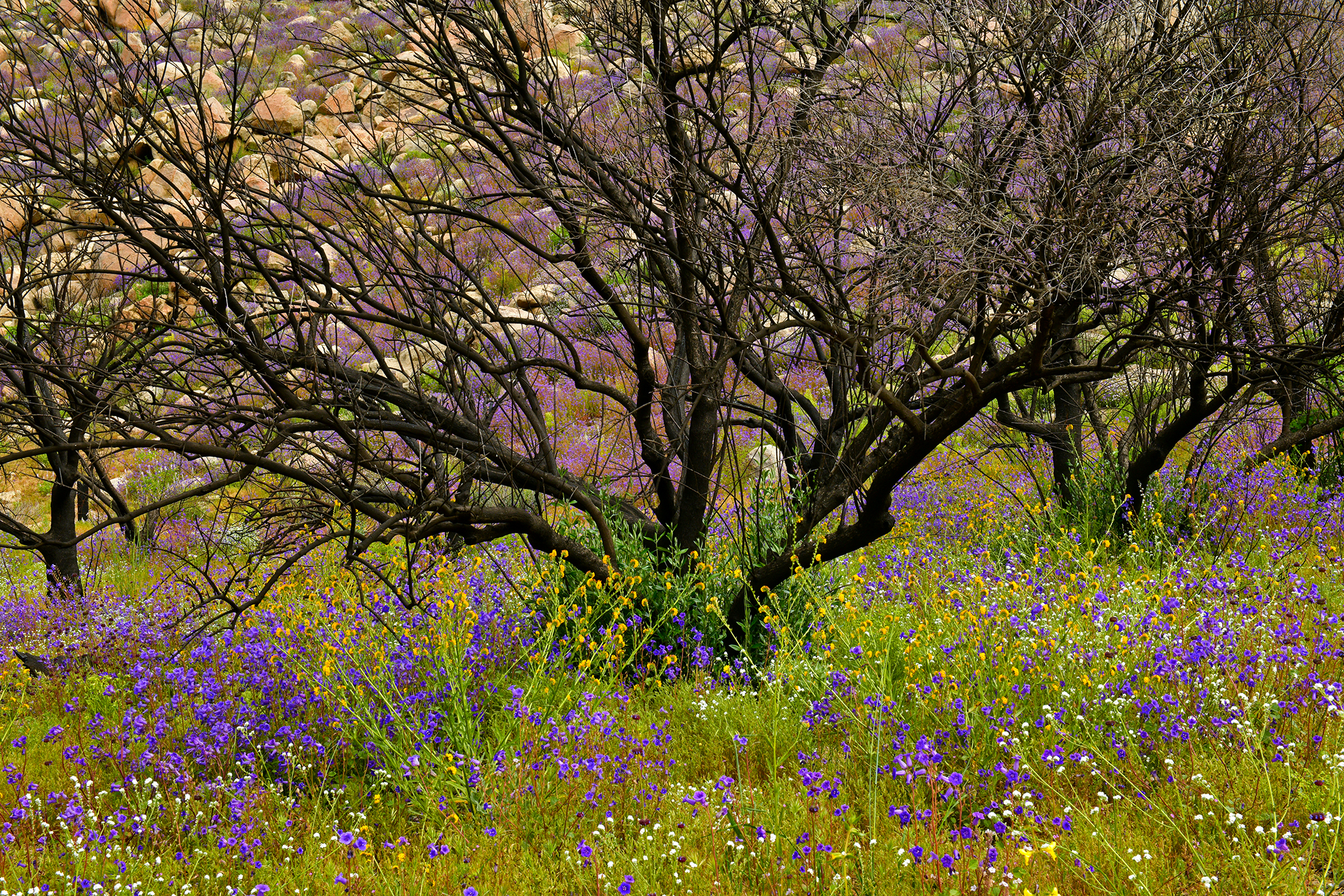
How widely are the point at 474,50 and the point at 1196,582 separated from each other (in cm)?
431

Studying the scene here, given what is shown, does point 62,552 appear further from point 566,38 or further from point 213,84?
point 213,84

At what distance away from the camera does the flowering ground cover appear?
2836mm

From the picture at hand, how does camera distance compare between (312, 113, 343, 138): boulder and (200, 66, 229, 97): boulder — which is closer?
(312, 113, 343, 138): boulder

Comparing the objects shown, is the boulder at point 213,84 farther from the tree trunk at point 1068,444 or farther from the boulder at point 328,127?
the tree trunk at point 1068,444

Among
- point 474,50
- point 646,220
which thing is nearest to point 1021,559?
point 646,220

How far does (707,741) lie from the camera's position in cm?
392

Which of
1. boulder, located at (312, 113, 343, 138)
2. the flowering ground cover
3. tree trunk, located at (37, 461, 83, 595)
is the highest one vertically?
boulder, located at (312, 113, 343, 138)

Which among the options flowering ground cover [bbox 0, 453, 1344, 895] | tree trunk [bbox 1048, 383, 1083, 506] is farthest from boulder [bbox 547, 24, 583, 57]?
flowering ground cover [bbox 0, 453, 1344, 895]

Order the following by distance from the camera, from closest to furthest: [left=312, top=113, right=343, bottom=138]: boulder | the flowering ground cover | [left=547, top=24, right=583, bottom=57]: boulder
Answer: the flowering ground cover, [left=547, top=24, right=583, bottom=57]: boulder, [left=312, top=113, right=343, bottom=138]: boulder

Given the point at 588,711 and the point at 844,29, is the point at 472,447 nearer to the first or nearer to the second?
the point at 588,711

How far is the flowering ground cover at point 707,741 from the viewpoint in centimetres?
284

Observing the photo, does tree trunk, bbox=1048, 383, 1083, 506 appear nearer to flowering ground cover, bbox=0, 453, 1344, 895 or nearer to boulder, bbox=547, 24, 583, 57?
flowering ground cover, bbox=0, 453, 1344, 895

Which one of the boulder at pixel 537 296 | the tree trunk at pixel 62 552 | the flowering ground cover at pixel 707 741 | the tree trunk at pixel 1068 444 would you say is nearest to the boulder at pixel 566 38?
the boulder at pixel 537 296

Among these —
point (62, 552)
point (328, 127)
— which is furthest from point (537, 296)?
point (328, 127)
